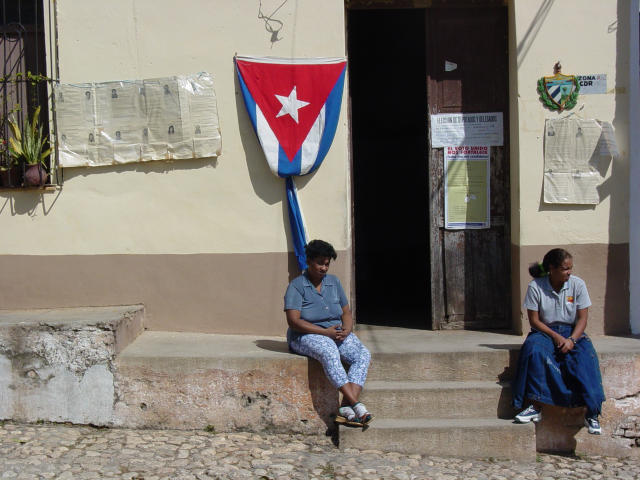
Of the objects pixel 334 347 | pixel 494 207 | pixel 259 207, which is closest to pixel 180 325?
pixel 259 207

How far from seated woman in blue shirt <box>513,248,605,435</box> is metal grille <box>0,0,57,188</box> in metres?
4.18

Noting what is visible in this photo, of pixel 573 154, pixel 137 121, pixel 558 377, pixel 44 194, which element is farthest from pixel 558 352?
pixel 44 194

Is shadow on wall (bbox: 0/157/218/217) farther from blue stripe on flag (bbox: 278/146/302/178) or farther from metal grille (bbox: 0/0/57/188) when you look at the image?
blue stripe on flag (bbox: 278/146/302/178)

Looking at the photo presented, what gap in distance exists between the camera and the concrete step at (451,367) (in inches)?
220

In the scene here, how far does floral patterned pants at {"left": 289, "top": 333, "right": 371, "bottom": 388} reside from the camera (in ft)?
17.1

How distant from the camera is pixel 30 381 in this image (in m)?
5.55

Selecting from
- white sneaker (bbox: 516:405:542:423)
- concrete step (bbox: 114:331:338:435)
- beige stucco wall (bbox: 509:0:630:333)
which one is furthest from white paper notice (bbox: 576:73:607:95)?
concrete step (bbox: 114:331:338:435)

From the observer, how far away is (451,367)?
560 centimetres

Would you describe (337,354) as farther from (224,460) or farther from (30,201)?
(30,201)

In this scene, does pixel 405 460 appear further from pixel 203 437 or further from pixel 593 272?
pixel 593 272

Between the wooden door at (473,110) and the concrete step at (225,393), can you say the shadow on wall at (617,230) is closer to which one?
the wooden door at (473,110)

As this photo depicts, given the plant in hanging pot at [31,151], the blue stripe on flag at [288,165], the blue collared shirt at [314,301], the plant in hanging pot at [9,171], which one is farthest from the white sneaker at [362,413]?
the plant in hanging pot at [9,171]

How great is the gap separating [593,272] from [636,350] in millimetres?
830

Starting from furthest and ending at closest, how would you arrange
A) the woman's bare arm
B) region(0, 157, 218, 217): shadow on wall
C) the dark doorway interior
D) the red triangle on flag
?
the dark doorway interior, region(0, 157, 218, 217): shadow on wall, the red triangle on flag, the woman's bare arm
